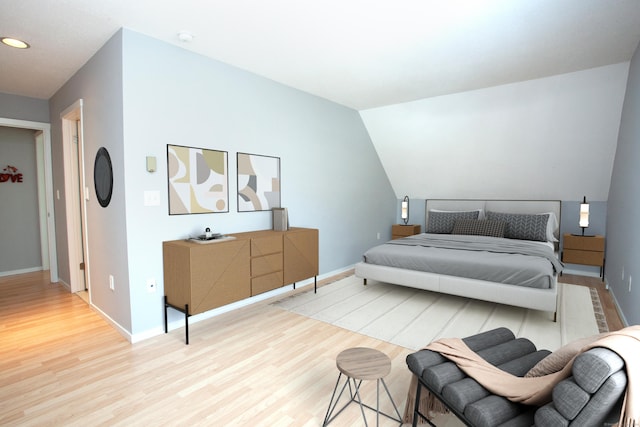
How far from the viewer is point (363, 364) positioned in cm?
165

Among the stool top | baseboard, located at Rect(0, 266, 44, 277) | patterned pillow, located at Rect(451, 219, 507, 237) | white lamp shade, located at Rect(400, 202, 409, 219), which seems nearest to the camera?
the stool top

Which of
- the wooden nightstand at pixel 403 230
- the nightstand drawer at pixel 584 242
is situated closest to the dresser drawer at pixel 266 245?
the wooden nightstand at pixel 403 230

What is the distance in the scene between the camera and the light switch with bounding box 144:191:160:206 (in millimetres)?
2715

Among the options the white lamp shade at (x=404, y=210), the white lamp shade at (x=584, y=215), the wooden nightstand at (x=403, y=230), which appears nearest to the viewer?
the white lamp shade at (x=584, y=215)

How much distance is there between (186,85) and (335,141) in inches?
91.2

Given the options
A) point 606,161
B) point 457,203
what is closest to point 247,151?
point 457,203

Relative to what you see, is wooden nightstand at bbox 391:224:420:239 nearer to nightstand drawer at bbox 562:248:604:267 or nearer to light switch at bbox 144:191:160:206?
nightstand drawer at bbox 562:248:604:267

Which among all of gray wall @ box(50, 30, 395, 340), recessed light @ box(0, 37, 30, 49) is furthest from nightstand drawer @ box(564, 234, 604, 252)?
recessed light @ box(0, 37, 30, 49)

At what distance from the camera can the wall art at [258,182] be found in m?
3.47

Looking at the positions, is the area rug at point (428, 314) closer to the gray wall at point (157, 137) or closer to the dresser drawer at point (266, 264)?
the dresser drawer at point (266, 264)

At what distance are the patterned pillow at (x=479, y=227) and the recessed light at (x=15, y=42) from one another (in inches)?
215

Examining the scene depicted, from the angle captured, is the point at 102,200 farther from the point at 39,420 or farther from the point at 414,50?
the point at 414,50

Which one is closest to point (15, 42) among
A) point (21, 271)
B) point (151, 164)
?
point (151, 164)

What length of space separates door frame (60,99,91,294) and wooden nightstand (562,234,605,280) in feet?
20.5
